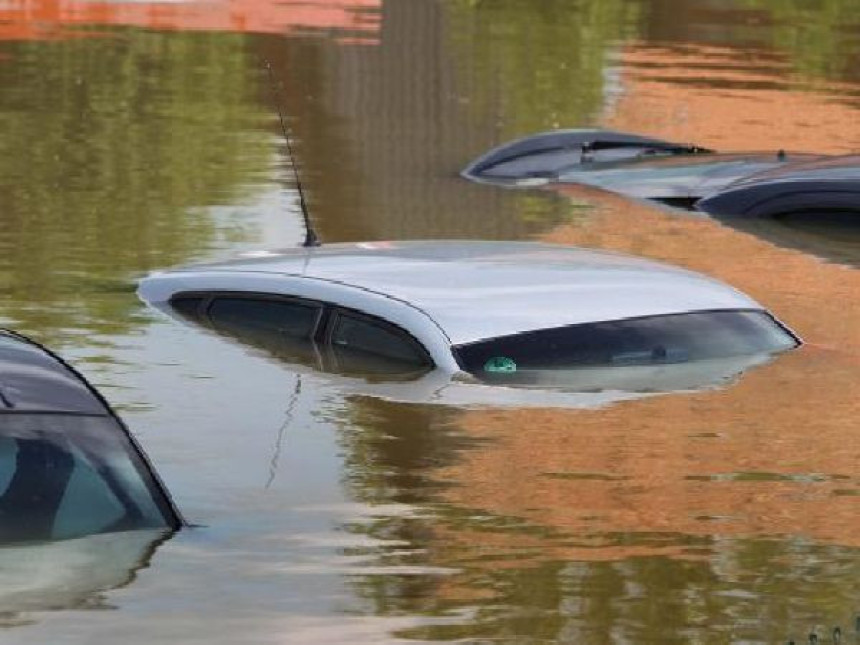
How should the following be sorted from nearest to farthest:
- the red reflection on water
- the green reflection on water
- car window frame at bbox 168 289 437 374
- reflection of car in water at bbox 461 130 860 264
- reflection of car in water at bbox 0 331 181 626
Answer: reflection of car in water at bbox 0 331 181 626 → car window frame at bbox 168 289 437 374 → the green reflection on water → reflection of car in water at bbox 461 130 860 264 → the red reflection on water

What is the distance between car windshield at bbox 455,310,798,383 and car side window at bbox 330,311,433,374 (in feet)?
1.09

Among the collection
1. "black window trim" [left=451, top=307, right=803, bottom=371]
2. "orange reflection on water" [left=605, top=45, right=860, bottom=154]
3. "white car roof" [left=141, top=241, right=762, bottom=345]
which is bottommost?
"orange reflection on water" [left=605, top=45, right=860, bottom=154]

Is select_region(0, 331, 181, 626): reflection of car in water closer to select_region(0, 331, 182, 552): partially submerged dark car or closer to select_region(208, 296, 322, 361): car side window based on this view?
select_region(0, 331, 182, 552): partially submerged dark car

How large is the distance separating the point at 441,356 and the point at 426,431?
115 cm

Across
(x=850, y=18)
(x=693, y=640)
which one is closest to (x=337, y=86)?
(x=850, y=18)

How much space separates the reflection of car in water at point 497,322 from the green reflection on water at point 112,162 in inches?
57.4

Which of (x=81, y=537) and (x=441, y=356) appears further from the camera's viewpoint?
(x=441, y=356)

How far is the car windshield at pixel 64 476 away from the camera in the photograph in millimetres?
11414

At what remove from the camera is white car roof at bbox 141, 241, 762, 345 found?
16703 mm

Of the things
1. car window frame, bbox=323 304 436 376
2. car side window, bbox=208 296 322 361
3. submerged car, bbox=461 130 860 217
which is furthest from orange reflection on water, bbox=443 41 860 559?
submerged car, bbox=461 130 860 217

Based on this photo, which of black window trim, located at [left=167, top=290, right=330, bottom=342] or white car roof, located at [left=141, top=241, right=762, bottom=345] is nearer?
white car roof, located at [left=141, top=241, right=762, bottom=345]

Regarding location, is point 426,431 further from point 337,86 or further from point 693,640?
point 337,86

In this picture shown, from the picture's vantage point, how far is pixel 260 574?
11836 millimetres

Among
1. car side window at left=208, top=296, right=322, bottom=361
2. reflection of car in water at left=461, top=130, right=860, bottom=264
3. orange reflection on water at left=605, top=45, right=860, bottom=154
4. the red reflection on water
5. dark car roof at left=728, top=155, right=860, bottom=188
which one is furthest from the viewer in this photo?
the red reflection on water
